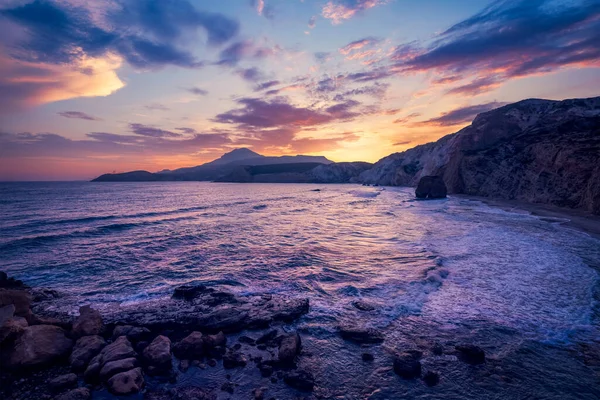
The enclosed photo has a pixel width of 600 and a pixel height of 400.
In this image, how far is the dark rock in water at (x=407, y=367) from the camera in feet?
18.6

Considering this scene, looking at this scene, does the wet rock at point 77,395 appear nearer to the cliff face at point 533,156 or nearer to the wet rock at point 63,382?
the wet rock at point 63,382

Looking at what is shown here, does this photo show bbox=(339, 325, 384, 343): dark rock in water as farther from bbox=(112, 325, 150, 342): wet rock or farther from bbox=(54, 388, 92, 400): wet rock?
bbox=(54, 388, 92, 400): wet rock

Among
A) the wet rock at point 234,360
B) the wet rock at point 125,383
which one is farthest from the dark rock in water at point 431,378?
the wet rock at point 125,383

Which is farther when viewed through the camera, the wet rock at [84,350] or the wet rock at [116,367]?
the wet rock at [84,350]

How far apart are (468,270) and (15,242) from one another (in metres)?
28.8

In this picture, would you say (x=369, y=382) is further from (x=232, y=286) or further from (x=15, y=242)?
(x=15, y=242)

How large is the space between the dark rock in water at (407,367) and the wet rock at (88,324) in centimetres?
779

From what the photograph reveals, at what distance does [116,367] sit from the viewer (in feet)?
19.2

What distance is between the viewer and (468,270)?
1217 centimetres

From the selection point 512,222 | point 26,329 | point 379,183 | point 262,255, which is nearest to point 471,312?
point 262,255

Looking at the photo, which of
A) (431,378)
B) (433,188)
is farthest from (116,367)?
(433,188)

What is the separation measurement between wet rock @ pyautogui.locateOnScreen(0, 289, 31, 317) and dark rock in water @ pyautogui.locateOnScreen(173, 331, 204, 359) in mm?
4882

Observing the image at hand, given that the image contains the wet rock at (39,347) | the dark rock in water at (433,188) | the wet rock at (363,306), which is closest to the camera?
the wet rock at (39,347)

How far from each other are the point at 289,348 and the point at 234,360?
1.31 m
